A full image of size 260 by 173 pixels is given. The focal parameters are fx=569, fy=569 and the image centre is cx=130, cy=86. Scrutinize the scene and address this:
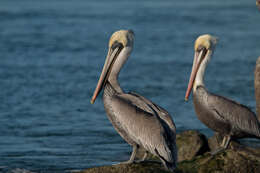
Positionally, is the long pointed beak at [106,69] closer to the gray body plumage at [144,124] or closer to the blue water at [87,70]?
the gray body plumage at [144,124]

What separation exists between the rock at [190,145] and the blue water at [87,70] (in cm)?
102

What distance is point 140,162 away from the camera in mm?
6648

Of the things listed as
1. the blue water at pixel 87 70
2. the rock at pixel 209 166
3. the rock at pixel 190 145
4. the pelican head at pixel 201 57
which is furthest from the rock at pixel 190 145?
the rock at pixel 209 166

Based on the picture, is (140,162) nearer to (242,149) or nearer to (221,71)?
(242,149)

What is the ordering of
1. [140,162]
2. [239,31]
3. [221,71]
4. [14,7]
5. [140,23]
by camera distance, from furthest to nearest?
[14,7], [140,23], [239,31], [221,71], [140,162]

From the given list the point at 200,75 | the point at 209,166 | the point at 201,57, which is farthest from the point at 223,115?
the point at 209,166

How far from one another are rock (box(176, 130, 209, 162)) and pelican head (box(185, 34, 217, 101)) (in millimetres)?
663

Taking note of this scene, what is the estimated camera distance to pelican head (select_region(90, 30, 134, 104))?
7.35 metres

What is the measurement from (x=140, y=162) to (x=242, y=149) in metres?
2.80

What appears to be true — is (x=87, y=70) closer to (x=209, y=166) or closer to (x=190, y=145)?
(x=190, y=145)

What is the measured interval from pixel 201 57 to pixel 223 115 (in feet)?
3.42

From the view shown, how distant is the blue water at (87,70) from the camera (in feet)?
33.2

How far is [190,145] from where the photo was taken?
29.4ft

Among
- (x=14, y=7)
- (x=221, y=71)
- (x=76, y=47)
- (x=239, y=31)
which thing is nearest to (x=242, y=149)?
(x=221, y=71)
